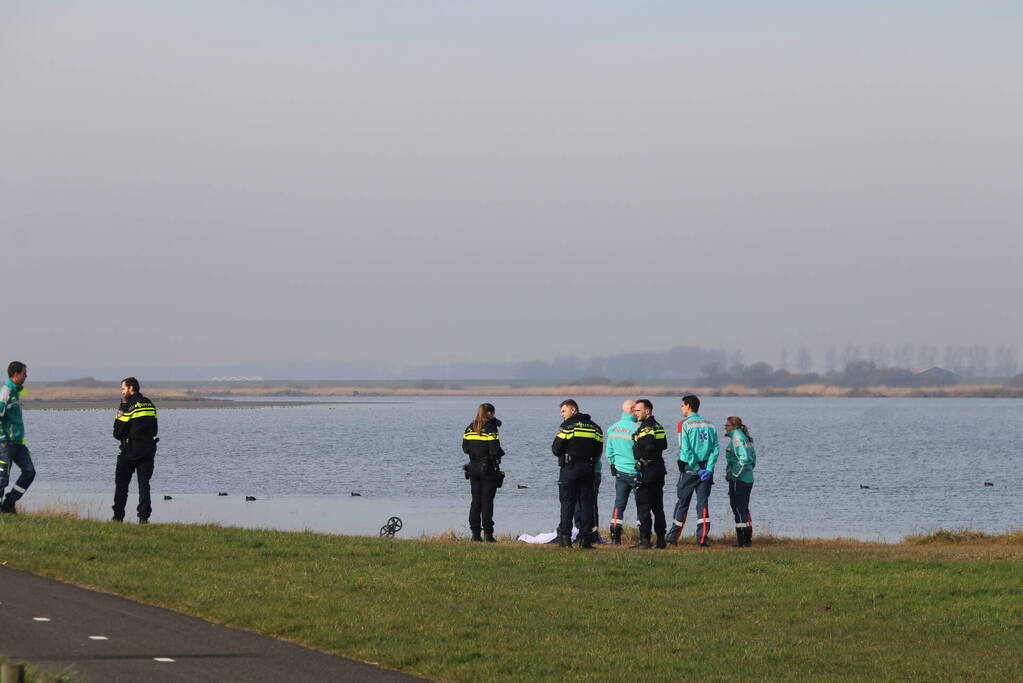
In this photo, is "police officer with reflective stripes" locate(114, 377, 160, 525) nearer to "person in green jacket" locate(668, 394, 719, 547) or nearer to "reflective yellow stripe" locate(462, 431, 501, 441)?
"reflective yellow stripe" locate(462, 431, 501, 441)

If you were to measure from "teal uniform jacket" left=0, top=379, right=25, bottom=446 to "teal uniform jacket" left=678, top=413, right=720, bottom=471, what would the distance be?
9.82 metres

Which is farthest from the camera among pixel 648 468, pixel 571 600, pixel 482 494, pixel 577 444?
pixel 482 494

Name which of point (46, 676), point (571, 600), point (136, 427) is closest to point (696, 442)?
point (571, 600)

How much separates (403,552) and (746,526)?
6.65m

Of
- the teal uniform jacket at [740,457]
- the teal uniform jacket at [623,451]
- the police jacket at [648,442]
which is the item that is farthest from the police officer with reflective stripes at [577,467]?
the teal uniform jacket at [740,457]

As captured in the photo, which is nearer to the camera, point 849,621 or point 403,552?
point 849,621

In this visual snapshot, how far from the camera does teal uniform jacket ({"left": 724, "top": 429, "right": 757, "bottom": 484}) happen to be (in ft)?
72.2

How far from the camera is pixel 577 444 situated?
20297 mm

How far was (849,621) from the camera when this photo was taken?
Answer: 46.9ft

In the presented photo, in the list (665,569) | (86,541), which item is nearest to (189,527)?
(86,541)

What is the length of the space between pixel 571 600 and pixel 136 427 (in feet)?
27.7

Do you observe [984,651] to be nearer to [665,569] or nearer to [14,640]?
[665,569]

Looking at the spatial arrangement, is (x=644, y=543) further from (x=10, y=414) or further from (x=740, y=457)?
(x=10, y=414)

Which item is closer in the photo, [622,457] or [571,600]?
[571,600]
